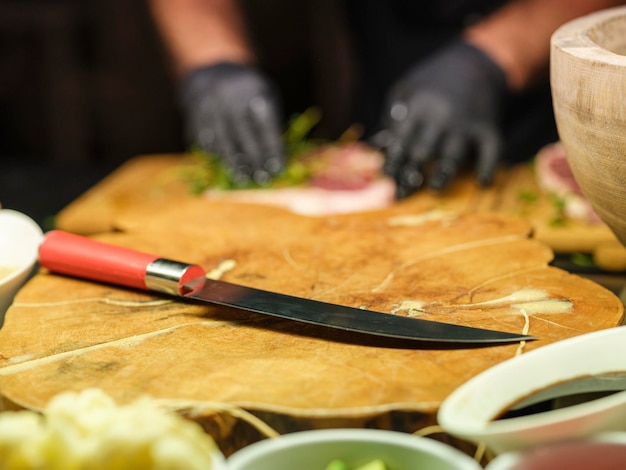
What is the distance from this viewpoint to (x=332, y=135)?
139 inches

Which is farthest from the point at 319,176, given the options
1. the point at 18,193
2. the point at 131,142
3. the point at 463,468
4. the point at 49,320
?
the point at 131,142

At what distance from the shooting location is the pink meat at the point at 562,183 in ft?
5.71

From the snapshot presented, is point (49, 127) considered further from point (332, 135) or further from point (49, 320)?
point (49, 320)

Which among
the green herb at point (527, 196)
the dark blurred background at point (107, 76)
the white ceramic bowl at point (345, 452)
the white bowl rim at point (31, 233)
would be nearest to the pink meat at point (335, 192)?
the green herb at point (527, 196)

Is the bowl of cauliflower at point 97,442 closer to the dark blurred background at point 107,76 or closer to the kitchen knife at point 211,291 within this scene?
the kitchen knife at point 211,291

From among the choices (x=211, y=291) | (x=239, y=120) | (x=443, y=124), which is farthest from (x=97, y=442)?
(x=239, y=120)

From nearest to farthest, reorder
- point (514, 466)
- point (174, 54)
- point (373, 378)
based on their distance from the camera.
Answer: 1. point (514, 466)
2. point (373, 378)
3. point (174, 54)

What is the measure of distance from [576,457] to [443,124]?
4.84ft

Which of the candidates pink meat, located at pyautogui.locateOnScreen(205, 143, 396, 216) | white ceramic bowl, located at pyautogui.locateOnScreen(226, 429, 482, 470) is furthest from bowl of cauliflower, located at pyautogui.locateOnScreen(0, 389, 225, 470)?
pink meat, located at pyautogui.locateOnScreen(205, 143, 396, 216)

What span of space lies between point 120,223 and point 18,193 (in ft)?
3.35

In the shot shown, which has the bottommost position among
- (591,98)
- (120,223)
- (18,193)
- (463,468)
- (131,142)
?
(131,142)

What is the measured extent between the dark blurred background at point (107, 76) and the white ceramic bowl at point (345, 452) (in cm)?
296

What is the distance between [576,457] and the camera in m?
0.57

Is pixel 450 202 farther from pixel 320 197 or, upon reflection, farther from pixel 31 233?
pixel 31 233
